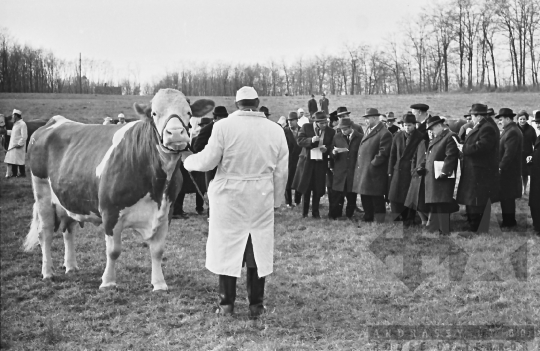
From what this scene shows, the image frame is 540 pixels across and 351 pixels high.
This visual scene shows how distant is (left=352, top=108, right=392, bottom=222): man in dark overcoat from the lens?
10344 mm

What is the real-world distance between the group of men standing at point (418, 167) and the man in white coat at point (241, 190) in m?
4.73

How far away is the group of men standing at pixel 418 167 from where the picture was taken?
361 inches

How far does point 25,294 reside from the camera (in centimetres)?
631

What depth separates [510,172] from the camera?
9938 millimetres

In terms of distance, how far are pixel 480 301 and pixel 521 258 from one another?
83.3 inches

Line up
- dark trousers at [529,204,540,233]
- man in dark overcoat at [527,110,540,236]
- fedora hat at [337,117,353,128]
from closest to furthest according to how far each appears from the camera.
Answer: man in dark overcoat at [527,110,540,236] → dark trousers at [529,204,540,233] → fedora hat at [337,117,353,128]

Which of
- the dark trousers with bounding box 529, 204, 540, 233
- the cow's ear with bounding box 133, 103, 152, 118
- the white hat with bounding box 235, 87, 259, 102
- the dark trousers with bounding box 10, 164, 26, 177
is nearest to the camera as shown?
the white hat with bounding box 235, 87, 259, 102

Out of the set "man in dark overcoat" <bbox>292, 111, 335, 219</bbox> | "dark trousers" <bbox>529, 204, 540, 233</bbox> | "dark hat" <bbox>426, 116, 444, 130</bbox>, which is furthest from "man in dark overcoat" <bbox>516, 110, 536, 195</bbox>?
"man in dark overcoat" <bbox>292, 111, 335, 219</bbox>

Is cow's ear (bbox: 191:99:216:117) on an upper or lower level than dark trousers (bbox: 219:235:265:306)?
upper

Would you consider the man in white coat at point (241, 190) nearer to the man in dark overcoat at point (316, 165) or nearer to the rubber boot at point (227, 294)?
the rubber boot at point (227, 294)

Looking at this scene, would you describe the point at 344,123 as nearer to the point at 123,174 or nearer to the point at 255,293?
the point at 123,174

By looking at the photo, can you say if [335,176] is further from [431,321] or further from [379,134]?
[431,321]

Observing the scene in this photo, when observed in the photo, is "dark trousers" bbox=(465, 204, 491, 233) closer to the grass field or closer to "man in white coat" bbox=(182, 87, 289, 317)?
the grass field

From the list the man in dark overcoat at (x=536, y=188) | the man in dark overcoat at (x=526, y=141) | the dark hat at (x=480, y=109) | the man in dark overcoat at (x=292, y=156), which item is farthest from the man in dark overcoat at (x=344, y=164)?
the man in dark overcoat at (x=526, y=141)
